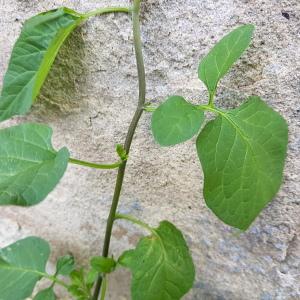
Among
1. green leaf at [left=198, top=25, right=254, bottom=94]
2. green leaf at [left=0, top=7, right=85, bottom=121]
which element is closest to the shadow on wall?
green leaf at [left=0, top=7, right=85, bottom=121]

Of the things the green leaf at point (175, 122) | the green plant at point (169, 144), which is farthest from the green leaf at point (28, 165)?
the green leaf at point (175, 122)

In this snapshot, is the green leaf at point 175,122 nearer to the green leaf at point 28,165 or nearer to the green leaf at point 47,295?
the green leaf at point 28,165

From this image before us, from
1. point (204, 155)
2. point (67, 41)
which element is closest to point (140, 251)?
point (204, 155)

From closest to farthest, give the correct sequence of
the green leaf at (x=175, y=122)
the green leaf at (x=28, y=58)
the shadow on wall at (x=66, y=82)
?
the green leaf at (x=175, y=122) < the green leaf at (x=28, y=58) < the shadow on wall at (x=66, y=82)

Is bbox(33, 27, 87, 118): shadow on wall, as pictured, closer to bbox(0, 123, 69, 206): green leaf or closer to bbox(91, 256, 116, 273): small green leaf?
bbox(0, 123, 69, 206): green leaf

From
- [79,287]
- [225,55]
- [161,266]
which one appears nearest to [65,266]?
[79,287]

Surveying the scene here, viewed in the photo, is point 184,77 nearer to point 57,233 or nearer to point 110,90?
point 110,90

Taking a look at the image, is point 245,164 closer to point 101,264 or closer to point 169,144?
point 169,144
